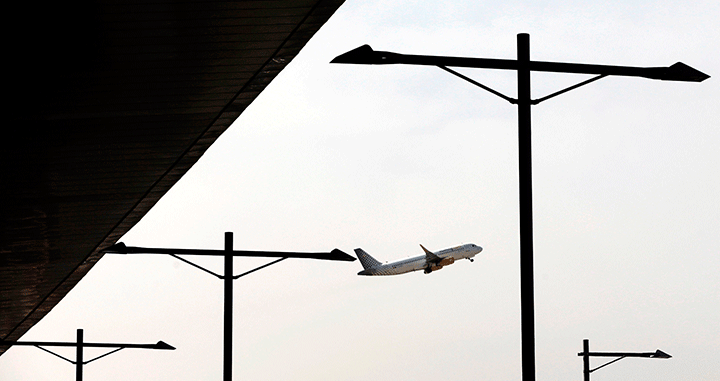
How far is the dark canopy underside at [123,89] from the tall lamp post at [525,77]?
1178 millimetres

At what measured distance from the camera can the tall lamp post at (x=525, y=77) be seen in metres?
14.8

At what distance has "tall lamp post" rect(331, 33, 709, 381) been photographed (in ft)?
48.6

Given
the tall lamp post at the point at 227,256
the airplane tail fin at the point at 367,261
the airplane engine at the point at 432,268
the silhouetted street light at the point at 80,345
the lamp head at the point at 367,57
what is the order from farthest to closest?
the airplane tail fin at the point at 367,261, the airplane engine at the point at 432,268, the silhouetted street light at the point at 80,345, the tall lamp post at the point at 227,256, the lamp head at the point at 367,57

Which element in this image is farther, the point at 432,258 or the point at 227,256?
the point at 432,258

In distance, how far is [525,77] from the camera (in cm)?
1552

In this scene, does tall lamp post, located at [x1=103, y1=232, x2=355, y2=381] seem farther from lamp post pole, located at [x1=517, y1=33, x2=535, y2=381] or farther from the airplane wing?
the airplane wing

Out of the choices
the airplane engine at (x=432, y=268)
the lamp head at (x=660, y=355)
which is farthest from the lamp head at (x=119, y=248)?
the airplane engine at (x=432, y=268)

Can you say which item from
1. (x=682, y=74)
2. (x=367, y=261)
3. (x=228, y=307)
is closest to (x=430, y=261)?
(x=367, y=261)

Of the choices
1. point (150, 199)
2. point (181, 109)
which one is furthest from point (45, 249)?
point (181, 109)

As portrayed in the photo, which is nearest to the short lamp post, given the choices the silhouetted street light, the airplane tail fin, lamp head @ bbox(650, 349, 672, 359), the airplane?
lamp head @ bbox(650, 349, 672, 359)

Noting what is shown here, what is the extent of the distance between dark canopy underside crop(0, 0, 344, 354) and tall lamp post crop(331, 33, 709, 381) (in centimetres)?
118

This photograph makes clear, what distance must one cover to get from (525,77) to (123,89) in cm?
457

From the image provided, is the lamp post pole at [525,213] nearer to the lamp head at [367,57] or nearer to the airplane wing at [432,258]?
the lamp head at [367,57]

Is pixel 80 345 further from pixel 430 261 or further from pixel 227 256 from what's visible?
pixel 430 261
